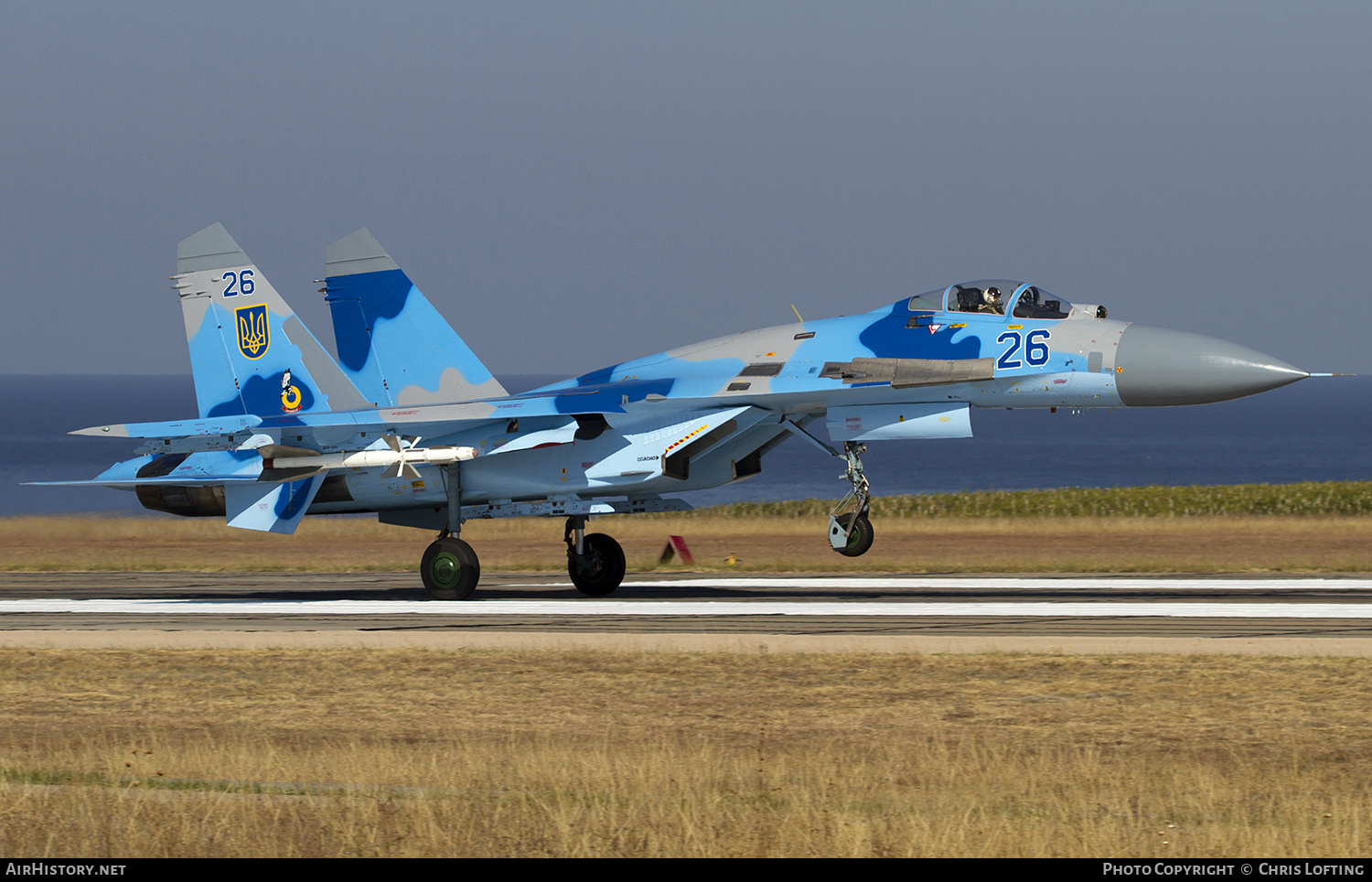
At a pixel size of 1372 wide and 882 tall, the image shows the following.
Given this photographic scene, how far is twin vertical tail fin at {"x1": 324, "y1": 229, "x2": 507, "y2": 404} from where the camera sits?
2222cm

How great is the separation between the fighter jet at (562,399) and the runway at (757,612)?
1.29 meters

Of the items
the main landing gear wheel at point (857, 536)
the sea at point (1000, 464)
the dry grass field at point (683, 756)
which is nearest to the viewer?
the dry grass field at point (683, 756)

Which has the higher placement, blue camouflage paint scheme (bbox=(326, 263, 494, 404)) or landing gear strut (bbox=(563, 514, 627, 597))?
blue camouflage paint scheme (bbox=(326, 263, 494, 404))

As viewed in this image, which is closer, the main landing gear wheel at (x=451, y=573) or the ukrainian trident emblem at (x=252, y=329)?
the main landing gear wheel at (x=451, y=573)

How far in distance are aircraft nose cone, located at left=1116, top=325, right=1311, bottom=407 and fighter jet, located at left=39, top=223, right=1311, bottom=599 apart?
0.03 m

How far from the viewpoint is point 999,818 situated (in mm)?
7039

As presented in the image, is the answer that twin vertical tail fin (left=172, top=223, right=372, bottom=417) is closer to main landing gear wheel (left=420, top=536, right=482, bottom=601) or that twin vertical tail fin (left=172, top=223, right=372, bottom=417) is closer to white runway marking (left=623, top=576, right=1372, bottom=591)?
main landing gear wheel (left=420, top=536, right=482, bottom=601)

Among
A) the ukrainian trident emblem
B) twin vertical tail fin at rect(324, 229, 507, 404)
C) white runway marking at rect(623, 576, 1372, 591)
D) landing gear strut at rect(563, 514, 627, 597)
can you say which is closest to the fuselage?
twin vertical tail fin at rect(324, 229, 507, 404)

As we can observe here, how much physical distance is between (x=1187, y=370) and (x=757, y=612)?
585 centimetres

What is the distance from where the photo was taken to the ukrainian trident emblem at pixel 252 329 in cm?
2205

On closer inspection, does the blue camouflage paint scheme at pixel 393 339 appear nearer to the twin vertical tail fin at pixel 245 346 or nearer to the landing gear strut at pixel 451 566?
the twin vertical tail fin at pixel 245 346

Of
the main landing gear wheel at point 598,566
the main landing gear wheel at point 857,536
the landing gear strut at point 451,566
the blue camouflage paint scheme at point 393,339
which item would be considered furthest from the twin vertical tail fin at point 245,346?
the main landing gear wheel at point 857,536

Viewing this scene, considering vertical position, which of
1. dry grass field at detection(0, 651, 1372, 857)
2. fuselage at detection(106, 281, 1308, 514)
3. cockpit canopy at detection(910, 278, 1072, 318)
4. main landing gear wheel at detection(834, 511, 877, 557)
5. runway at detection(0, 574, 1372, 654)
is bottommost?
dry grass field at detection(0, 651, 1372, 857)

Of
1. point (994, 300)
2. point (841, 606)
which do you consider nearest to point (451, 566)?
point (841, 606)
